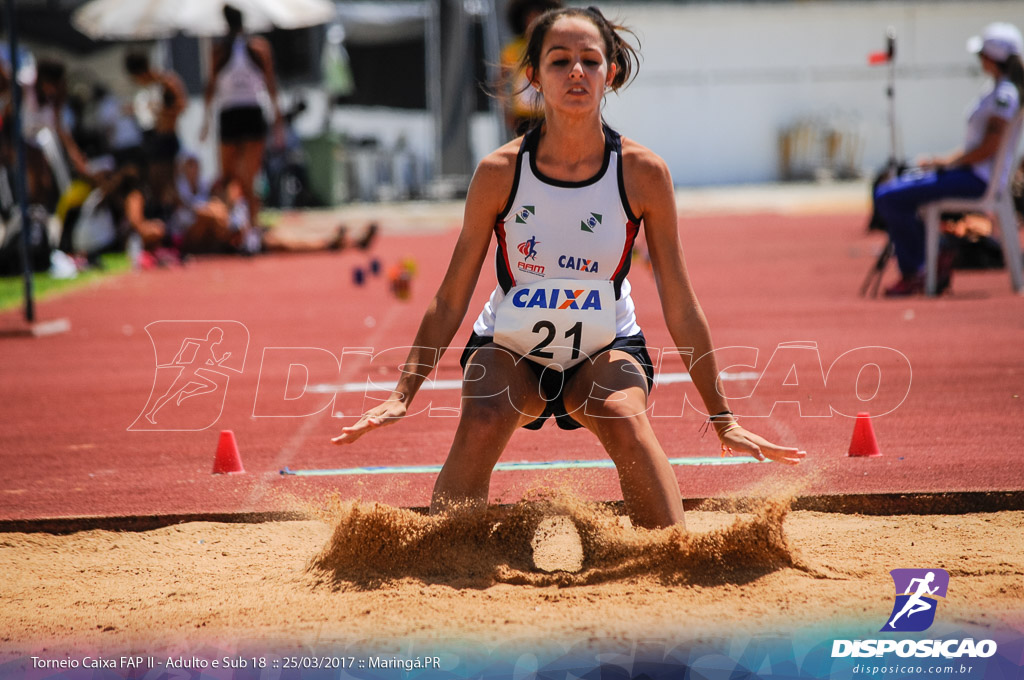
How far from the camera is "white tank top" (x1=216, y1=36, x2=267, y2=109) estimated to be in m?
14.0

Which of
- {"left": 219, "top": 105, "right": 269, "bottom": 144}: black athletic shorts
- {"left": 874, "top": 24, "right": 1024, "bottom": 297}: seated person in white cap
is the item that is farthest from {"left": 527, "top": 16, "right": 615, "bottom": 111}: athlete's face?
{"left": 219, "top": 105, "right": 269, "bottom": 144}: black athletic shorts

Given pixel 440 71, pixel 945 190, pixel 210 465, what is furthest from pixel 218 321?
pixel 440 71

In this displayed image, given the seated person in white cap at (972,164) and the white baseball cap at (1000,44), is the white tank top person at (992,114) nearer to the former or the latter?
the seated person in white cap at (972,164)

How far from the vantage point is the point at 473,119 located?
86.7 ft

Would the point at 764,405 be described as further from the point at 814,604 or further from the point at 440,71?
the point at 440,71

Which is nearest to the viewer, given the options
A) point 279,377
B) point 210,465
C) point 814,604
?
point 814,604

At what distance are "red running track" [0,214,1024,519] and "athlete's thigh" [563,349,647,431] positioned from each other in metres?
0.57

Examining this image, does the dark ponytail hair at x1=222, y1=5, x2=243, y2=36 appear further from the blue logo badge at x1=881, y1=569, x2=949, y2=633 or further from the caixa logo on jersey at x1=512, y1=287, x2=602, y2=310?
the blue logo badge at x1=881, y1=569, x2=949, y2=633

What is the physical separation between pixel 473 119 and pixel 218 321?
58.3ft

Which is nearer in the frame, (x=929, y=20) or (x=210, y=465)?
(x=210, y=465)

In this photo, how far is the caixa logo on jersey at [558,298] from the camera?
360cm

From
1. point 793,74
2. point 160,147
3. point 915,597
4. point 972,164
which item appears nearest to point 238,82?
point 160,147

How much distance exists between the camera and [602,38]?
12.1 ft

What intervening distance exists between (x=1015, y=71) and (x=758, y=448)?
6.69 metres
